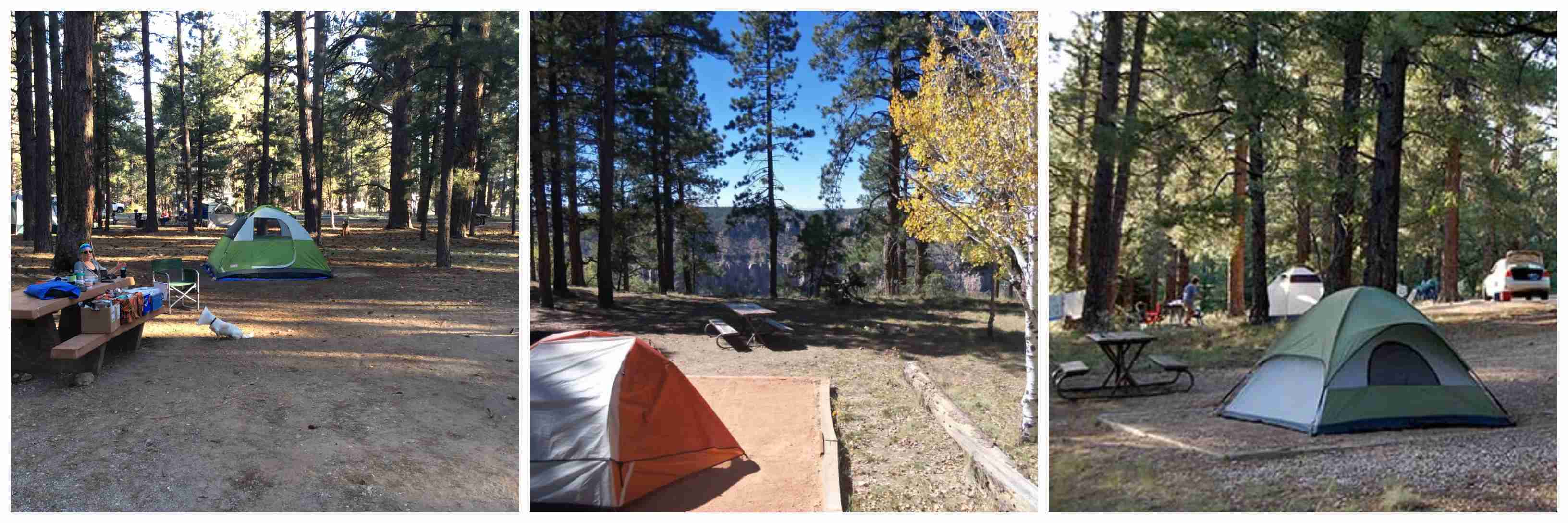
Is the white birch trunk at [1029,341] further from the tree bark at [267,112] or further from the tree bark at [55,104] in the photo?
the tree bark at [55,104]

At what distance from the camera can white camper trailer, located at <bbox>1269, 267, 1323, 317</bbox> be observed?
394 cm

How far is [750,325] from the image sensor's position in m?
2.98

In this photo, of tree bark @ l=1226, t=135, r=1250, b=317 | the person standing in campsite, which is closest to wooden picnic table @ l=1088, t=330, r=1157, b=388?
the person standing in campsite

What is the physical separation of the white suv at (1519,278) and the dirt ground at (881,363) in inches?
117

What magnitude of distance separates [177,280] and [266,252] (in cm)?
159

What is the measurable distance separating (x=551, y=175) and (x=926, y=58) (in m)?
1.49

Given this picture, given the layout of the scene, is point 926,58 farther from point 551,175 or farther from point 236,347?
point 236,347

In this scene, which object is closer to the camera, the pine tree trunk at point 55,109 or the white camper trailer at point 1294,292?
the white camper trailer at point 1294,292

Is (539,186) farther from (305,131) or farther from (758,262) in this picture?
(305,131)

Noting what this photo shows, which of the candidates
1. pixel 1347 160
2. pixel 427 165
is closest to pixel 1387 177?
pixel 1347 160

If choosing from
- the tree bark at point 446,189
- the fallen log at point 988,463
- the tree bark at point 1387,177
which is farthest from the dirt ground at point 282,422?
the tree bark at point 1387,177

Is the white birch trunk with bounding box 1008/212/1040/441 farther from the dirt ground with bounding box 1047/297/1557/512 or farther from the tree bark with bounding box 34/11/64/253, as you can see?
the tree bark with bounding box 34/11/64/253

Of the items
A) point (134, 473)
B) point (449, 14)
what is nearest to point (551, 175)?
point (134, 473)

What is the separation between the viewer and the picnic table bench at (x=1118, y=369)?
334cm
